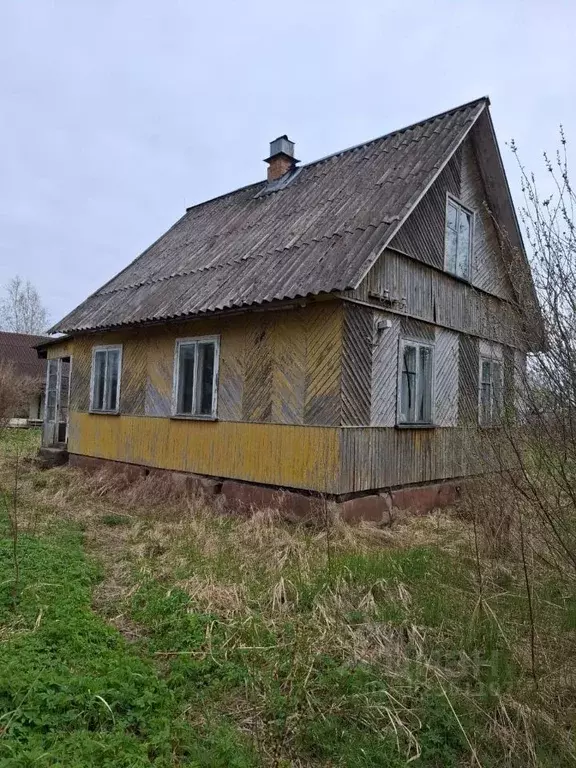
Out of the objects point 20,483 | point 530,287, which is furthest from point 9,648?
point 20,483

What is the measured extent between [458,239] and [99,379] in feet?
27.6

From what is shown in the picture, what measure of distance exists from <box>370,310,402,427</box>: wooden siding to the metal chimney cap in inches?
271

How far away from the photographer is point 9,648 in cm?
384

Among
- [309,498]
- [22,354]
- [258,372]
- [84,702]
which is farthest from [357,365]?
[22,354]

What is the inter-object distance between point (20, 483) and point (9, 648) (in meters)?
7.92

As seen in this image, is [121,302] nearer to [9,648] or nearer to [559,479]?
A: [9,648]

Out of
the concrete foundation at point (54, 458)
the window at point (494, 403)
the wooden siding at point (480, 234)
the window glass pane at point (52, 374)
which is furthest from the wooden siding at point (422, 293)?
the window glass pane at point (52, 374)

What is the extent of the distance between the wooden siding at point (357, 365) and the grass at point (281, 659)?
6.89 ft

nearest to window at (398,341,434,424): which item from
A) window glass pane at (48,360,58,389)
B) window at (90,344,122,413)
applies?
window at (90,344,122,413)

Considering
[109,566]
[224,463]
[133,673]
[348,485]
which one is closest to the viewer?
[133,673]

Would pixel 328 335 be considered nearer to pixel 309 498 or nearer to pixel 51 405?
pixel 309 498

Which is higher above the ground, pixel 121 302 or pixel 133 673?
pixel 121 302

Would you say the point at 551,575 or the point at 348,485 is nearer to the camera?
the point at 551,575

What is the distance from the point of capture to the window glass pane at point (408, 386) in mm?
8977
